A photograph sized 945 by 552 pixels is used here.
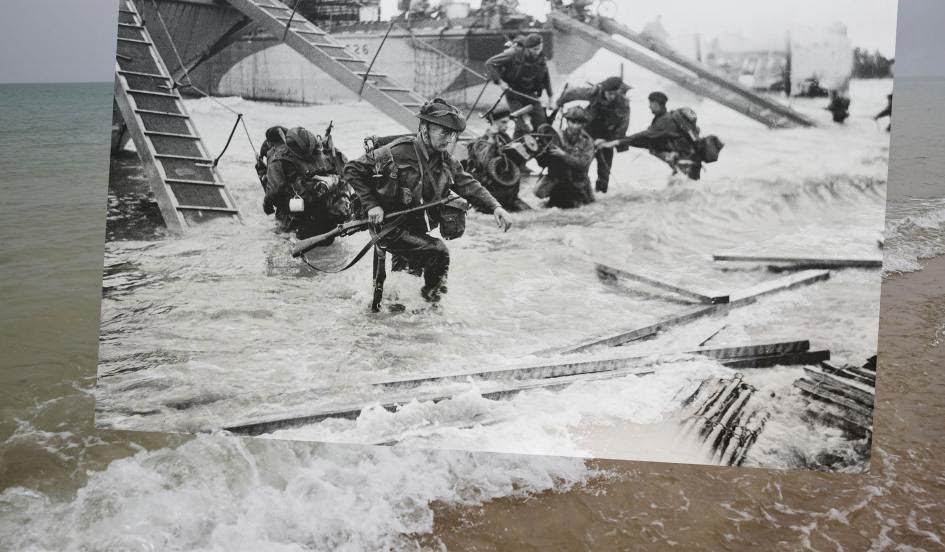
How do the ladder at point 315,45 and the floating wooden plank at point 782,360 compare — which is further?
the ladder at point 315,45

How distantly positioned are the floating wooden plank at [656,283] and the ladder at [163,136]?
1499 millimetres

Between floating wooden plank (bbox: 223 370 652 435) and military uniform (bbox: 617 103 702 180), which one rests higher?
military uniform (bbox: 617 103 702 180)

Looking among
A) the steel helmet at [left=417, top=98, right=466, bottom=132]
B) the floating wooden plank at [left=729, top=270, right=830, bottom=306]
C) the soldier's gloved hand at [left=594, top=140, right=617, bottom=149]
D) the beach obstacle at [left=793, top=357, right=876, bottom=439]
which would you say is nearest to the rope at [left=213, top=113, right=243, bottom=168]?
the steel helmet at [left=417, top=98, right=466, bottom=132]

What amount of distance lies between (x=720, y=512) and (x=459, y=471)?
1.04 meters

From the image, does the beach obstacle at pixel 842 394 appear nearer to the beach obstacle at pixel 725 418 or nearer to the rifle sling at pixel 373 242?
the beach obstacle at pixel 725 418

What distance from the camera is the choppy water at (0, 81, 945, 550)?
2930 millimetres

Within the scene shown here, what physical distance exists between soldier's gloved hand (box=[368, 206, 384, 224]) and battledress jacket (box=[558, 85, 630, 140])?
825 mm

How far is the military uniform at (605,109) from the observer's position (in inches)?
119

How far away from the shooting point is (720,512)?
9.99 ft

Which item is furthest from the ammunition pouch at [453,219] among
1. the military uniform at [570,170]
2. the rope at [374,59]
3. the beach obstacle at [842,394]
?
the beach obstacle at [842,394]

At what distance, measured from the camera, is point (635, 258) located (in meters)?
3.05

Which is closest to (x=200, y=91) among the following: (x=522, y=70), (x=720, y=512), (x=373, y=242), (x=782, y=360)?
(x=373, y=242)

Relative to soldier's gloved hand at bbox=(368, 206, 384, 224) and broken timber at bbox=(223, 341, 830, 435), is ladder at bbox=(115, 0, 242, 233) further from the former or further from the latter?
broken timber at bbox=(223, 341, 830, 435)

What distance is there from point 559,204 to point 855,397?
130 centimetres
